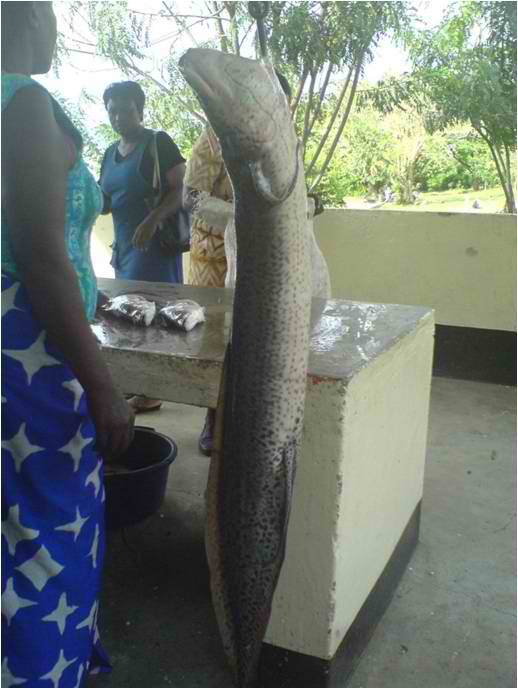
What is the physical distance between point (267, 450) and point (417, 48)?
734cm

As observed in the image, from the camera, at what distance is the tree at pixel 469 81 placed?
693 centimetres

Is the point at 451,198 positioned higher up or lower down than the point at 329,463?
higher up

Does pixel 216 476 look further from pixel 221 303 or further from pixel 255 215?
pixel 221 303

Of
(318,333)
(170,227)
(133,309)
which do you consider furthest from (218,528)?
(170,227)

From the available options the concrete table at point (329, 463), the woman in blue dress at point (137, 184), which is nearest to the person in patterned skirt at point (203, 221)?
the woman in blue dress at point (137, 184)

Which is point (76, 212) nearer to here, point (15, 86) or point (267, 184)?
point (15, 86)

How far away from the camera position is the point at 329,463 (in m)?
2.02

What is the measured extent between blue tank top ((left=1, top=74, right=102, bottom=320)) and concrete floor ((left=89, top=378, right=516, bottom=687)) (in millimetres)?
1388

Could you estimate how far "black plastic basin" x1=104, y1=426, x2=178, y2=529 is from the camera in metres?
2.92

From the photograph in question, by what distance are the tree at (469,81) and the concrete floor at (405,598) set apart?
4.33 meters

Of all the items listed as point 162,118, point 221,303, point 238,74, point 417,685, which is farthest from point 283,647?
point 162,118

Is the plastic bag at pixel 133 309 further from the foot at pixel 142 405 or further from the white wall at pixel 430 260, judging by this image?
the white wall at pixel 430 260

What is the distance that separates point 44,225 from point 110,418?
0.43 meters

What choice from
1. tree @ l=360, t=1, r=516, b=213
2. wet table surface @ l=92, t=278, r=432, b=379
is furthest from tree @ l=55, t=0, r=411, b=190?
wet table surface @ l=92, t=278, r=432, b=379
